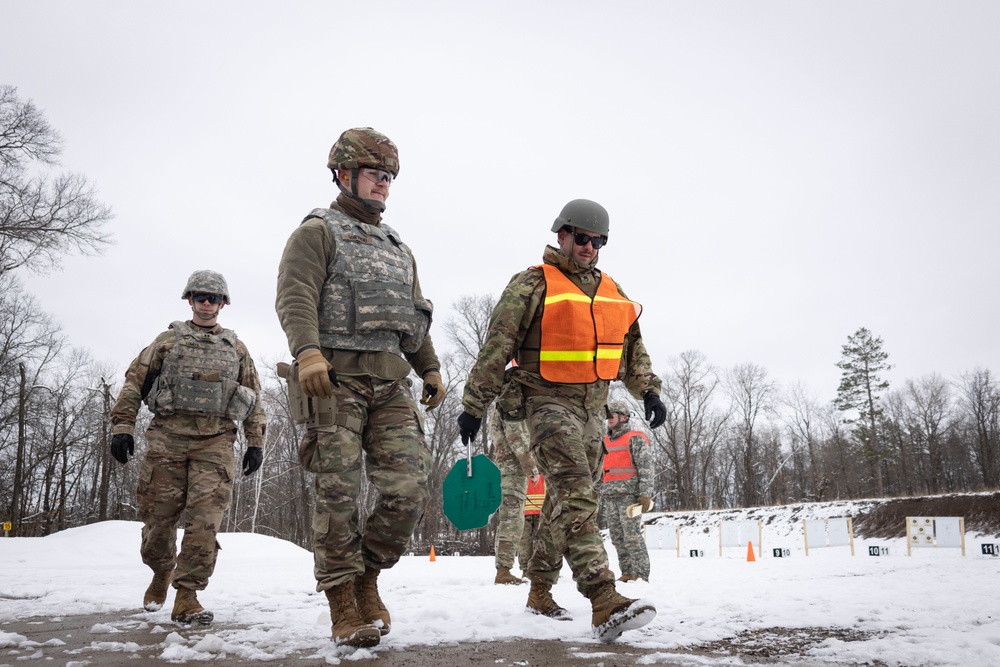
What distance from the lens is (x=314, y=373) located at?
A: 308cm

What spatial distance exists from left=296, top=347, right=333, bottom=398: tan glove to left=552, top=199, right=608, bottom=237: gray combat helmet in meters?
1.80

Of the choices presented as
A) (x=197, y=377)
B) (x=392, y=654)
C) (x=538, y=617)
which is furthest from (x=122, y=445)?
(x=538, y=617)

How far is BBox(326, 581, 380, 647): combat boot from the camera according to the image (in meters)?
2.96

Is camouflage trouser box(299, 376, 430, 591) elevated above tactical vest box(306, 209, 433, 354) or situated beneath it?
situated beneath

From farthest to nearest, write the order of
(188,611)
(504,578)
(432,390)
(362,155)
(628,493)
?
(628,493) → (504,578) → (188,611) → (432,390) → (362,155)

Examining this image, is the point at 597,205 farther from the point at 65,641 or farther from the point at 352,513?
the point at 65,641

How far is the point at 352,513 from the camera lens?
3283mm

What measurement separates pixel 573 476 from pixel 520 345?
0.88m

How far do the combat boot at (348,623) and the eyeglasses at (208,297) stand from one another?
286 centimetres

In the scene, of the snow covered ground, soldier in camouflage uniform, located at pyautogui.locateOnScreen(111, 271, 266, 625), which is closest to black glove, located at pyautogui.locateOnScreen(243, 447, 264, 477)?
soldier in camouflage uniform, located at pyautogui.locateOnScreen(111, 271, 266, 625)

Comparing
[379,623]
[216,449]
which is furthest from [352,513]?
[216,449]

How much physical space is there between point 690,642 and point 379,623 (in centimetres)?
150

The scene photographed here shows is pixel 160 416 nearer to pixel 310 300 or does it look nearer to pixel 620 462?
pixel 310 300

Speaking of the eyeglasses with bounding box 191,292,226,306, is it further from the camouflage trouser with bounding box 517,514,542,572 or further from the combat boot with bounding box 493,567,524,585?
the camouflage trouser with bounding box 517,514,542,572
